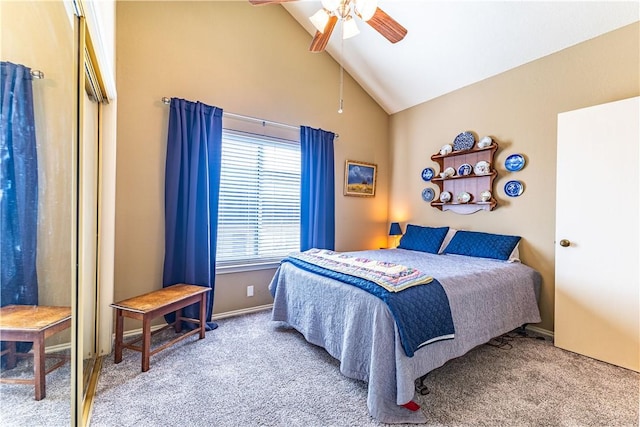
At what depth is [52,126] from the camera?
1.22 metres

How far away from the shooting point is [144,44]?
264 cm

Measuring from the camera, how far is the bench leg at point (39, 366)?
1.13m

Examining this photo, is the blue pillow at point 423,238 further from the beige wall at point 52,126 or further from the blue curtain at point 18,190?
the blue curtain at point 18,190

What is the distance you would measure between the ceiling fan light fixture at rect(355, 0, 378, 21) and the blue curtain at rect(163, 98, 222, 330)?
1695 mm

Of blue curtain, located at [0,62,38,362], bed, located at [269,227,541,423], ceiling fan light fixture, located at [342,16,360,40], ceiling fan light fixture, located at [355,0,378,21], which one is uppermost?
ceiling fan light fixture, located at [342,16,360,40]

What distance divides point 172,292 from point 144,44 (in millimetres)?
→ 2259

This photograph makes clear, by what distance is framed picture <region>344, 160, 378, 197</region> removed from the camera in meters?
4.03

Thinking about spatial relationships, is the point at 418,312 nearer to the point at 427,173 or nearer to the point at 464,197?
the point at 464,197

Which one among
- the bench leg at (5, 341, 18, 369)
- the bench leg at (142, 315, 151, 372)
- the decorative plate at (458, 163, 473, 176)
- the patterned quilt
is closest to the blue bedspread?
the patterned quilt

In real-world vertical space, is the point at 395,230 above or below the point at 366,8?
below

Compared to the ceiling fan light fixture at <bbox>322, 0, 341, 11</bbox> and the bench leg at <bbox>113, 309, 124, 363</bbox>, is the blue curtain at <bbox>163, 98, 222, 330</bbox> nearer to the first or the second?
the bench leg at <bbox>113, 309, 124, 363</bbox>

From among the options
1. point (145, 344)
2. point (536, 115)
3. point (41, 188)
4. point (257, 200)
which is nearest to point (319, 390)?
point (145, 344)

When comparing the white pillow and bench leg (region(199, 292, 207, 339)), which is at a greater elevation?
the white pillow

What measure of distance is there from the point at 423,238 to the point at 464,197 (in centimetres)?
68
